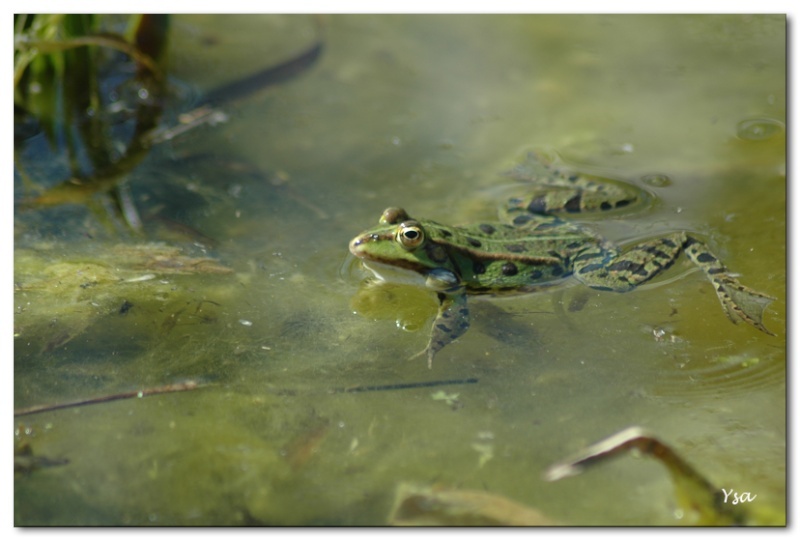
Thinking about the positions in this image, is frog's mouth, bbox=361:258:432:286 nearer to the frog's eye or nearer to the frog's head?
the frog's head

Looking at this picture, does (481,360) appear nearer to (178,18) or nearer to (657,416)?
(657,416)

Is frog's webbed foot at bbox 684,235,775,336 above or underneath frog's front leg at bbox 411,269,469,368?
above

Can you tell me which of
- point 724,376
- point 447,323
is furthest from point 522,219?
point 724,376

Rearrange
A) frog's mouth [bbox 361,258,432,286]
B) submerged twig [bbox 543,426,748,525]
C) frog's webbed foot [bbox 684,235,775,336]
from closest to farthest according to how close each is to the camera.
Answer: submerged twig [bbox 543,426,748,525]
frog's webbed foot [bbox 684,235,775,336]
frog's mouth [bbox 361,258,432,286]

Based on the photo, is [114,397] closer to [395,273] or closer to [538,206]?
[395,273]

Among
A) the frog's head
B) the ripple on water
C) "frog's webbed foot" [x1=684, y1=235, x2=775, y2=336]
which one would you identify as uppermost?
the frog's head

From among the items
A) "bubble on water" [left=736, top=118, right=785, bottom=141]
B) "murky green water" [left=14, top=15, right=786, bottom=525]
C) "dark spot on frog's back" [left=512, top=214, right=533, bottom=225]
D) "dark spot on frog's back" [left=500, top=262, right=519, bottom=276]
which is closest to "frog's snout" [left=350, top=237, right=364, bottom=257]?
"murky green water" [left=14, top=15, right=786, bottom=525]

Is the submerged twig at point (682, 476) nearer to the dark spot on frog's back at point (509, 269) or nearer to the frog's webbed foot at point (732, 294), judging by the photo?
the frog's webbed foot at point (732, 294)
